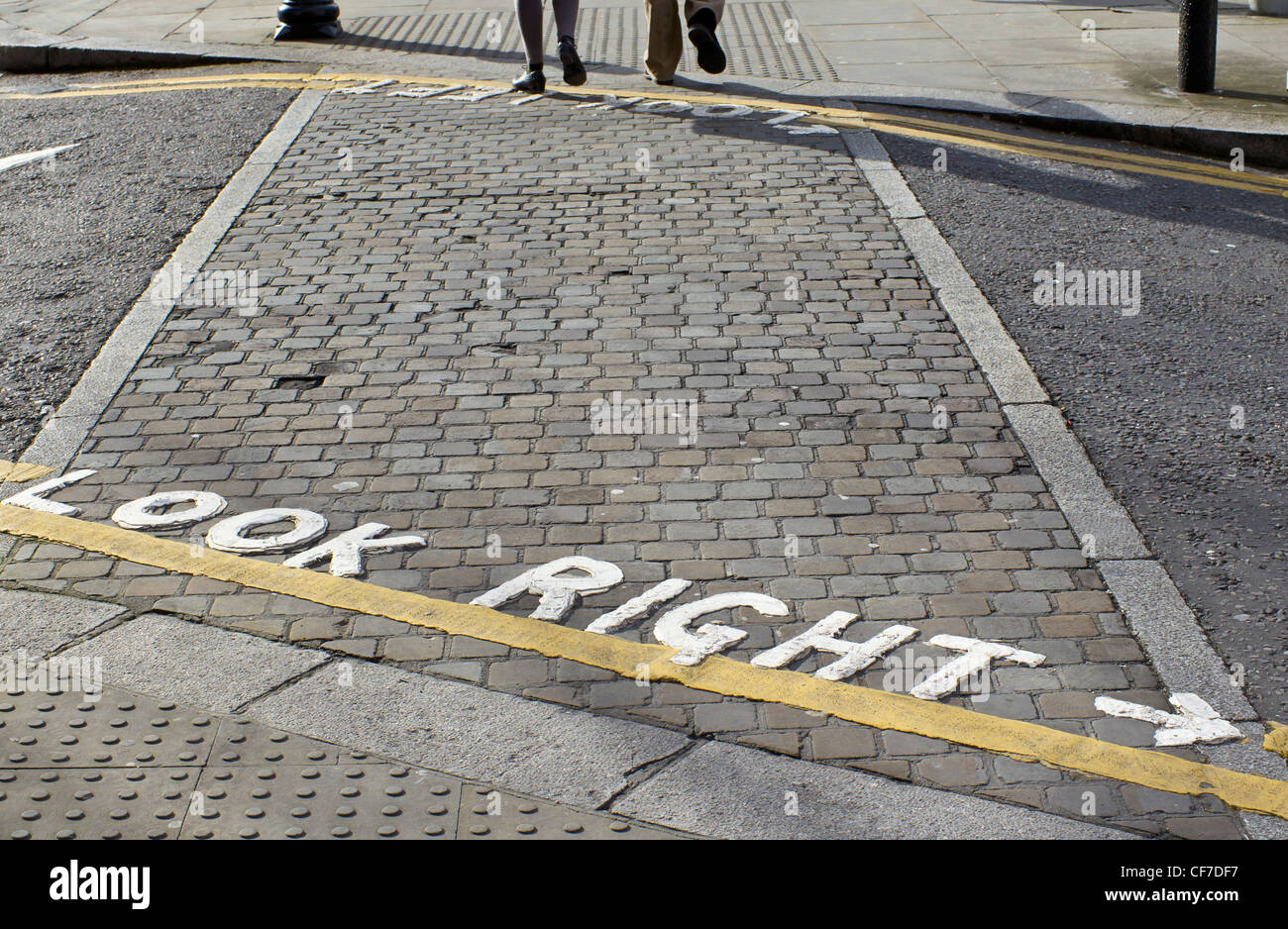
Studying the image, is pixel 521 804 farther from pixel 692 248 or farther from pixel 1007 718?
pixel 692 248

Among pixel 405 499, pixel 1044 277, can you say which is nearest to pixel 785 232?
pixel 1044 277

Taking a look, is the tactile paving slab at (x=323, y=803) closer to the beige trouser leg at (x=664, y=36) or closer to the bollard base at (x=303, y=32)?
the beige trouser leg at (x=664, y=36)

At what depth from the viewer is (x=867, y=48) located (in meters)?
11.9

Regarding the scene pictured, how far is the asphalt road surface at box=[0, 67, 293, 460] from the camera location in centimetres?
612

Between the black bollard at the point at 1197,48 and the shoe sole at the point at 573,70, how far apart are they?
14.8 ft

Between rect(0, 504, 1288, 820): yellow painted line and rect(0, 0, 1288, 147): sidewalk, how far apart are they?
6.92 meters

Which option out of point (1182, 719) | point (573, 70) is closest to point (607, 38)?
point (573, 70)

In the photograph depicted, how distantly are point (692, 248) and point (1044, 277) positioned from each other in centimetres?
186

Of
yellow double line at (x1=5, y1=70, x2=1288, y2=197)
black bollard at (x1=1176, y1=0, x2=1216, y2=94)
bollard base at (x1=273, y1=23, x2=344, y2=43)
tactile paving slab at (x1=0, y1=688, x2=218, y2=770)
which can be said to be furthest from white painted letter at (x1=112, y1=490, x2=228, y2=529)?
bollard base at (x1=273, y1=23, x2=344, y2=43)

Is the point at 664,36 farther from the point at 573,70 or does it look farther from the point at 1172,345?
the point at 1172,345

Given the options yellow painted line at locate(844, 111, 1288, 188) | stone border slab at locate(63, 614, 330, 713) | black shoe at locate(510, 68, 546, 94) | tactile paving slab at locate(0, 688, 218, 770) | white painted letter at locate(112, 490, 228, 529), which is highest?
black shoe at locate(510, 68, 546, 94)

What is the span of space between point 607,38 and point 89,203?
19.3ft

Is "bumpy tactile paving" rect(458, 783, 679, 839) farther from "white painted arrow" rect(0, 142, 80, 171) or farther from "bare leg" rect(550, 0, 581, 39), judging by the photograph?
"bare leg" rect(550, 0, 581, 39)
